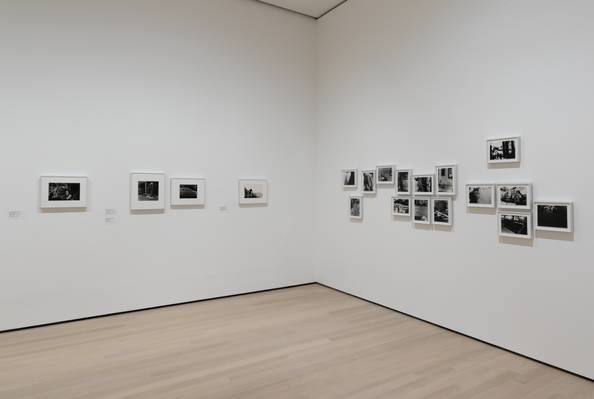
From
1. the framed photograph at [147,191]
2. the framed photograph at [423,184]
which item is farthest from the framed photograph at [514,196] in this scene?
the framed photograph at [147,191]

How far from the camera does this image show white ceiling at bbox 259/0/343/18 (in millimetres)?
8188

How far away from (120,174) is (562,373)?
702cm

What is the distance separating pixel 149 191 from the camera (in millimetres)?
7000

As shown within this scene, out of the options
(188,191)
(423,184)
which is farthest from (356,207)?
(188,191)

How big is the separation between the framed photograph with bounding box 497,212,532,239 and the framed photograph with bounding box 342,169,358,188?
3080 mm

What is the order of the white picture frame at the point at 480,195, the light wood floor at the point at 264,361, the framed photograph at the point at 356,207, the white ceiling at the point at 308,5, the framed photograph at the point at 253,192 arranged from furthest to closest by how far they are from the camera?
1. the white ceiling at the point at 308,5
2. the framed photograph at the point at 253,192
3. the framed photograph at the point at 356,207
4. the white picture frame at the point at 480,195
5. the light wood floor at the point at 264,361

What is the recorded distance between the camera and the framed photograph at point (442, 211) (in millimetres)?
5930

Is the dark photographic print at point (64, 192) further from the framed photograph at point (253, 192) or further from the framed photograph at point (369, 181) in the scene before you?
the framed photograph at point (369, 181)

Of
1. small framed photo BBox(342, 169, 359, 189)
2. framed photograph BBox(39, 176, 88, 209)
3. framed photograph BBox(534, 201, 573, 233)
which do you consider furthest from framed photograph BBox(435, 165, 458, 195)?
framed photograph BBox(39, 176, 88, 209)

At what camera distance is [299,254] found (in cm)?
877

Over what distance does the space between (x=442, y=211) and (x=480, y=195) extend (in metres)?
0.70

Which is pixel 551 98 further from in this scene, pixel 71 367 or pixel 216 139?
pixel 71 367

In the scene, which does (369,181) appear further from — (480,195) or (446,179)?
(480,195)

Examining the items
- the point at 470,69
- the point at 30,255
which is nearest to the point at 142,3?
the point at 30,255
